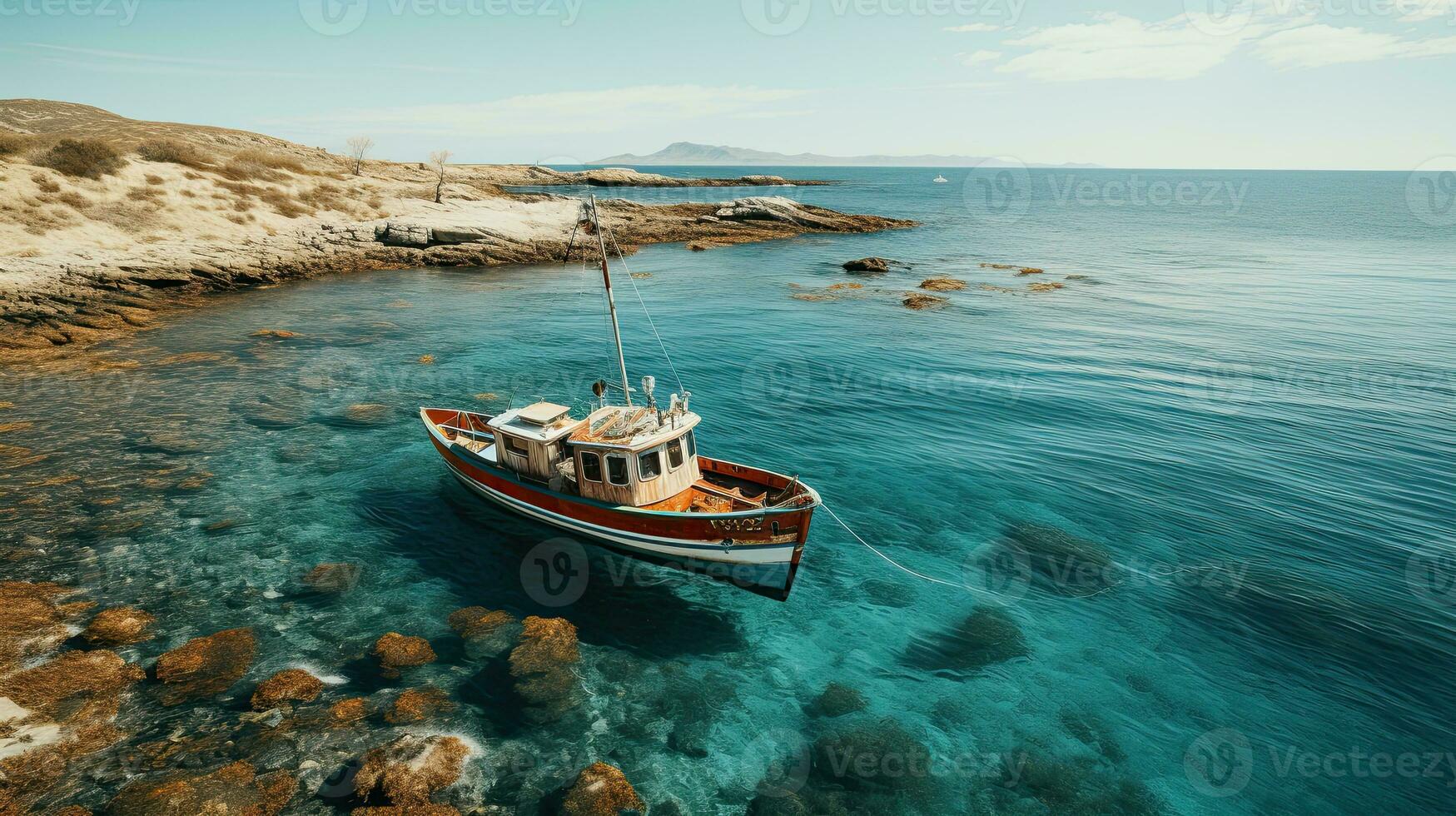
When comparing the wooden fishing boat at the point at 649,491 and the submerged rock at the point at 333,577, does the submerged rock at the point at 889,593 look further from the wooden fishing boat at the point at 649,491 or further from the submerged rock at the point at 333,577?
the submerged rock at the point at 333,577

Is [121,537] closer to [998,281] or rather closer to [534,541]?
[534,541]

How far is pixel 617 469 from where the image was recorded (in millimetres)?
17906

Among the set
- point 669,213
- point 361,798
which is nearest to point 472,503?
point 361,798

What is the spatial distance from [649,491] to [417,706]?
766 centimetres

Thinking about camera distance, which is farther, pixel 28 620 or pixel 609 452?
pixel 609 452

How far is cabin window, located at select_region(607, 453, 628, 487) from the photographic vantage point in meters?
17.8

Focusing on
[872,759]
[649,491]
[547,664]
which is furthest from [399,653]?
[872,759]

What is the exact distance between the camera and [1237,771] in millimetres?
13055

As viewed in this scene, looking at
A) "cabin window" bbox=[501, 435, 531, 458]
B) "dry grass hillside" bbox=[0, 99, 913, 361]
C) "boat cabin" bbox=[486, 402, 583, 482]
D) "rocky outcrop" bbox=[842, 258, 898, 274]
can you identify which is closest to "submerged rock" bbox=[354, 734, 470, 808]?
"boat cabin" bbox=[486, 402, 583, 482]

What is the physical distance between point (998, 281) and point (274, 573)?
2498 inches

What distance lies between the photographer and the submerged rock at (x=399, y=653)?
1476 cm

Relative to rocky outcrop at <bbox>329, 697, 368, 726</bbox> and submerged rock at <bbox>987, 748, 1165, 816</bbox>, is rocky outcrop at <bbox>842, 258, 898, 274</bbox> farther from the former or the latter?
rocky outcrop at <bbox>329, 697, 368, 726</bbox>

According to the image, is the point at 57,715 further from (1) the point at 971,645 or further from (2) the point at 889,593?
(1) the point at 971,645

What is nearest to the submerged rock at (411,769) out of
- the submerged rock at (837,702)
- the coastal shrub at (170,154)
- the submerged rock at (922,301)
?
the submerged rock at (837,702)
